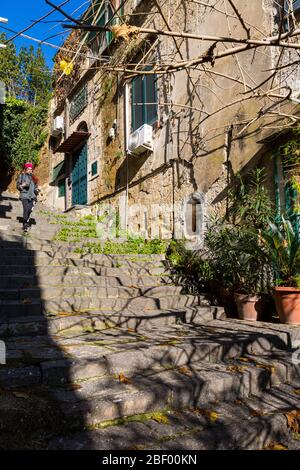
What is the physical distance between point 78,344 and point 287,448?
1.83 metres

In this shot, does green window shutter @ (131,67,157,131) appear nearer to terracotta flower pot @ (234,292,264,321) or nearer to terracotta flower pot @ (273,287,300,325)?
terracotta flower pot @ (234,292,264,321)

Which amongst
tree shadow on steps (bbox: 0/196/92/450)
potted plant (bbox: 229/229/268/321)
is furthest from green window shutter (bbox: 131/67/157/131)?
tree shadow on steps (bbox: 0/196/92/450)

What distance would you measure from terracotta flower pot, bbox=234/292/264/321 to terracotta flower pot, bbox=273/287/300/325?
1.28 feet

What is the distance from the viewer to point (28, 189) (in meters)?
7.54

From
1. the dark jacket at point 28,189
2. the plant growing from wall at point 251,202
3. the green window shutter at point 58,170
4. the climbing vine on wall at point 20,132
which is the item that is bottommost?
the plant growing from wall at point 251,202

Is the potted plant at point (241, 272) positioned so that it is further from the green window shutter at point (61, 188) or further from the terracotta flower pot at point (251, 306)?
the green window shutter at point (61, 188)

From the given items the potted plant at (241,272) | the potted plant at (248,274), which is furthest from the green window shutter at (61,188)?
the potted plant at (248,274)

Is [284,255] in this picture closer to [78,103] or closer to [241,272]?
[241,272]

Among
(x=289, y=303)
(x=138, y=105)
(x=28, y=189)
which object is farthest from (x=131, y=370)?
(x=138, y=105)

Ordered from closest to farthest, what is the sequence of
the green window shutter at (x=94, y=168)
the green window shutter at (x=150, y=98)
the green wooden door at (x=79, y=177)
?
the green window shutter at (x=150, y=98) → the green window shutter at (x=94, y=168) → the green wooden door at (x=79, y=177)

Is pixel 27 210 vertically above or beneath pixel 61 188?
beneath

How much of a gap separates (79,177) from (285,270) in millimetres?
9736

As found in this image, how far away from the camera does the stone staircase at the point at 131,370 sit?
1921 millimetres

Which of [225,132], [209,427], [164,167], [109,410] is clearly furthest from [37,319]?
[164,167]
